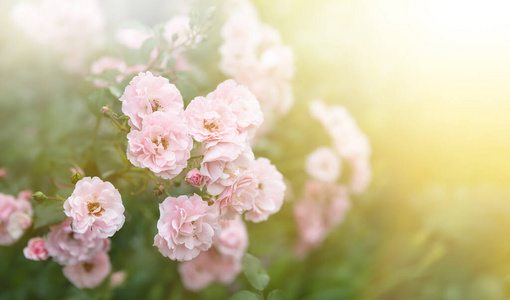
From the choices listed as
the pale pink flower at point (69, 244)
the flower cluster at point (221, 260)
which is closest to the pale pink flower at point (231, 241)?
the flower cluster at point (221, 260)

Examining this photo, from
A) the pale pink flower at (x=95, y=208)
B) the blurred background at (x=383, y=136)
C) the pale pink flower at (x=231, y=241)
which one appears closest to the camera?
the pale pink flower at (x=95, y=208)

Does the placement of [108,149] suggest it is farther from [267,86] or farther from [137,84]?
[267,86]

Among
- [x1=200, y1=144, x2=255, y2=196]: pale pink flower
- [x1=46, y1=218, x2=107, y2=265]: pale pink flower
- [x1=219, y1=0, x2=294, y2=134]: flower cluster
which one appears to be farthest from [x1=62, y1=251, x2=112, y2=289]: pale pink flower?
[x1=219, y1=0, x2=294, y2=134]: flower cluster

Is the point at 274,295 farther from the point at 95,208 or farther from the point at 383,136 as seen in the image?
the point at 383,136

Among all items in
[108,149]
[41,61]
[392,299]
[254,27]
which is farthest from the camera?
[41,61]

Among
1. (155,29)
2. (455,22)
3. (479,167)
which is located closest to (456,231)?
(479,167)

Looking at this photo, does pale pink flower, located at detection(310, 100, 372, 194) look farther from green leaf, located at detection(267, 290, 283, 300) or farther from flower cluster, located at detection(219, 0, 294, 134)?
green leaf, located at detection(267, 290, 283, 300)

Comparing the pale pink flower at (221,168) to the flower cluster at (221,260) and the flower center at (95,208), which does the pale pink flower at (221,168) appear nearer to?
the flower center at (95,208)
